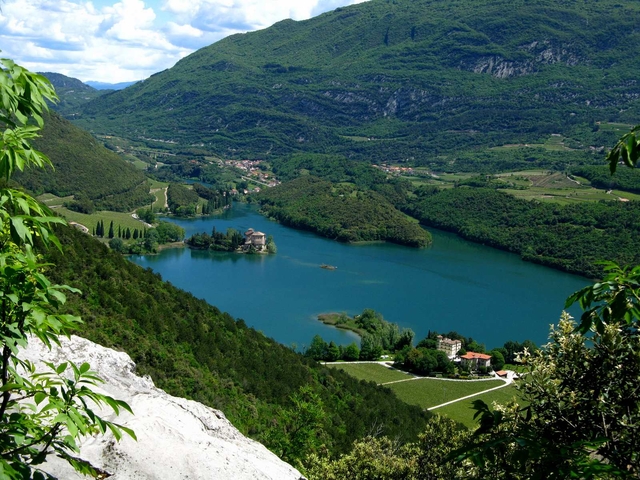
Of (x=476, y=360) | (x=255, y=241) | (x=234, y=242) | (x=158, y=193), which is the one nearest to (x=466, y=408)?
(x=476, y=360)

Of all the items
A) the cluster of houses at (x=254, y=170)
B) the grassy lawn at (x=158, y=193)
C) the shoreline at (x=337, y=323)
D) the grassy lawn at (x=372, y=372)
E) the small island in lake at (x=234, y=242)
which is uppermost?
the cluster of houses at (x=254, y=170)

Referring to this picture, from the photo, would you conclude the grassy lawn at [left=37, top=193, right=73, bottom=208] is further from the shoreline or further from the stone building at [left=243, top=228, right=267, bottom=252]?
the shoreline

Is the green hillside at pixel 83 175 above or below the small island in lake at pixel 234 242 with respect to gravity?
above

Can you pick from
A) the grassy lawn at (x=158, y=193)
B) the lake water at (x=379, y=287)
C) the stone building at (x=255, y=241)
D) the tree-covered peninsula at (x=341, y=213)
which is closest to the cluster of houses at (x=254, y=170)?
the tree-covered peninsula at (x=341, y=213)

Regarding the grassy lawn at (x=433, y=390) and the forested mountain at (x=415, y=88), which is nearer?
the grassy lawn at (x=433, y=390)

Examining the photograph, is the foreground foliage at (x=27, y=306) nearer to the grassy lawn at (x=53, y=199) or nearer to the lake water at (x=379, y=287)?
the lake water at (x=379, y=287)

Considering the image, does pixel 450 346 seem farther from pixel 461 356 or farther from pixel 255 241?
pixel 255 241

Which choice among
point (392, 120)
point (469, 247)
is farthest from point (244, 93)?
point (469, 247)
